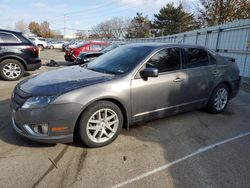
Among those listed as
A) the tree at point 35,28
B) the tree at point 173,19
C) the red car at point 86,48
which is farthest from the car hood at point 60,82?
the tree at point 35,28

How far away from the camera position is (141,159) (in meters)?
3.25

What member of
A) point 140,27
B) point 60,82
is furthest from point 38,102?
point 140,27

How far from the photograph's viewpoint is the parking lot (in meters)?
2.77

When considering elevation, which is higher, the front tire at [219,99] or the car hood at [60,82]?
the car hood at [60,82]

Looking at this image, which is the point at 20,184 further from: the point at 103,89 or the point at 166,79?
the point at 166,79

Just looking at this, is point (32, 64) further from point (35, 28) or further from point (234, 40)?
point (35, 28)

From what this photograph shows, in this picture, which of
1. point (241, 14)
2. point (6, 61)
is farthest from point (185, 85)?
point (241, 14)

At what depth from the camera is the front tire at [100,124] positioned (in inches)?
132

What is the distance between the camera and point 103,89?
3.42 m

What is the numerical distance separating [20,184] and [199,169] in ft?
7.10

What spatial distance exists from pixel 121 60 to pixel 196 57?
5.18 feet

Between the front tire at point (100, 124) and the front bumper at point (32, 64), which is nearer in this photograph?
the front tire at point (100, 124)

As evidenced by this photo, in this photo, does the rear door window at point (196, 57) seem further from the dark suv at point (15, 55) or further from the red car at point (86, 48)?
the red car at point (86, 48)

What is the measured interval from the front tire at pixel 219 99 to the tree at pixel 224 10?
738 inches
